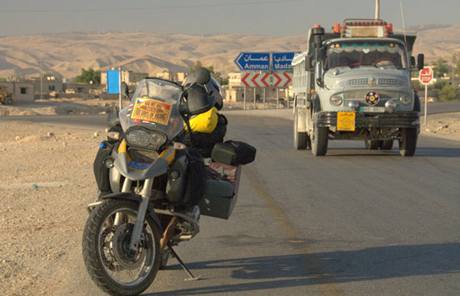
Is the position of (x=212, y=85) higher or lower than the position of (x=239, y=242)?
higher

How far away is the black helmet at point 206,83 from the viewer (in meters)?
6.40

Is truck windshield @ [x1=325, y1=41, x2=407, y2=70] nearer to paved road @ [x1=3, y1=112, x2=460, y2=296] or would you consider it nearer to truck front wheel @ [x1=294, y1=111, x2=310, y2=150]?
truck front wheel @ [x1=294, y1=111, x2=310, y2=150]

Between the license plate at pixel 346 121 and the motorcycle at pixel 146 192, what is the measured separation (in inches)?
419

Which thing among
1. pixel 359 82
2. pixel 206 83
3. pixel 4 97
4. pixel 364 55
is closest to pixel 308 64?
pixel 364 55

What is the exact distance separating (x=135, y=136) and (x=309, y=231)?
3.44 m

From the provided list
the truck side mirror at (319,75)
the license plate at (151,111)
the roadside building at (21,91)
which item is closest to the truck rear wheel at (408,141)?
the truck side mirror at (319,75)

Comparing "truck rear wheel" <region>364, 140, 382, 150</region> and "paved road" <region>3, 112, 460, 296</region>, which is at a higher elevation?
"paved road" <region>3, 112, 460, 296</region>

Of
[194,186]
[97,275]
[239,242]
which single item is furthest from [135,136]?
[239,242]

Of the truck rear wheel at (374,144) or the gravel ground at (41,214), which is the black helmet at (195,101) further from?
the truck rear wheel at (374,144)

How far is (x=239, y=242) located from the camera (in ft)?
26.6

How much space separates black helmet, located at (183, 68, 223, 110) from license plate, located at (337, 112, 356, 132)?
10.3 m

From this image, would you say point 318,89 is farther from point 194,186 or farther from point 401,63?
point 194,186

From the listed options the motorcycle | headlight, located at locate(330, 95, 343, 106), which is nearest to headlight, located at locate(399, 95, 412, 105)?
headlight, located at locate(330, 95, 343, 106)

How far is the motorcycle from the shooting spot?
18.5 ft
